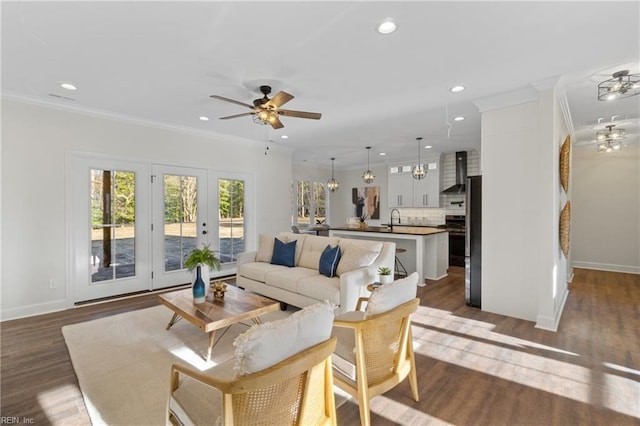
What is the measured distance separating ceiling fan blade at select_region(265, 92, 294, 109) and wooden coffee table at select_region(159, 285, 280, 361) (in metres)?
2.11

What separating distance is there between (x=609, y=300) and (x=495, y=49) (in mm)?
4333

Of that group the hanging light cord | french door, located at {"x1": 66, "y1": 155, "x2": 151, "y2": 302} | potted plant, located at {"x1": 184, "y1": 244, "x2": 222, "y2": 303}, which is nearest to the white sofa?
potted plant, located at {"x1": 184, "y1": 244, "x2": 222, "y2": 303}

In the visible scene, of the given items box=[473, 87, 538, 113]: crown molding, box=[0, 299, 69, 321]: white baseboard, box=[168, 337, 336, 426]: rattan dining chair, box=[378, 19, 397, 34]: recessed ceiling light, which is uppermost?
box=[378, 19, 397, 34]: recessed ceiling light

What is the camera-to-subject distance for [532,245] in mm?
3596

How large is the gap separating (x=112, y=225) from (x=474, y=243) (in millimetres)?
5383

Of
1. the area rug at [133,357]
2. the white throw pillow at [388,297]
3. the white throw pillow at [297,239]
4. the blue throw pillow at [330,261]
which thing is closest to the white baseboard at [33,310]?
the area rug at [133,357]

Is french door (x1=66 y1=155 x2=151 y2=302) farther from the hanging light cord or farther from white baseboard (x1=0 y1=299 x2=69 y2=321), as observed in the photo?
the hanging light cord

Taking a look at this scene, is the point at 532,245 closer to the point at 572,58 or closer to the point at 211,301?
the point at 572,58

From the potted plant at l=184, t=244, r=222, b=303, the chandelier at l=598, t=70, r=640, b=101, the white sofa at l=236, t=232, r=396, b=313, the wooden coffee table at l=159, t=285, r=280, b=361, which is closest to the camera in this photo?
the wooden coffee table at l=159, t=285, r=280, b=361

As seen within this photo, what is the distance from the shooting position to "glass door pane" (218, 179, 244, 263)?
19.3ft

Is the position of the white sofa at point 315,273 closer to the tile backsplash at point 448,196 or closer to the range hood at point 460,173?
the range hood at point 460,173

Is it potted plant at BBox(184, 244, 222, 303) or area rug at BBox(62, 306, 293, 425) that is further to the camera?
potted plant at BBox(184, 244, 222, 303)

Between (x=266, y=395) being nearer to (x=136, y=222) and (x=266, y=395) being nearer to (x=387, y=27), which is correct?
(x=387, y=27)

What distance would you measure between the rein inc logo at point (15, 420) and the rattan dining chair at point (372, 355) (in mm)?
2039
